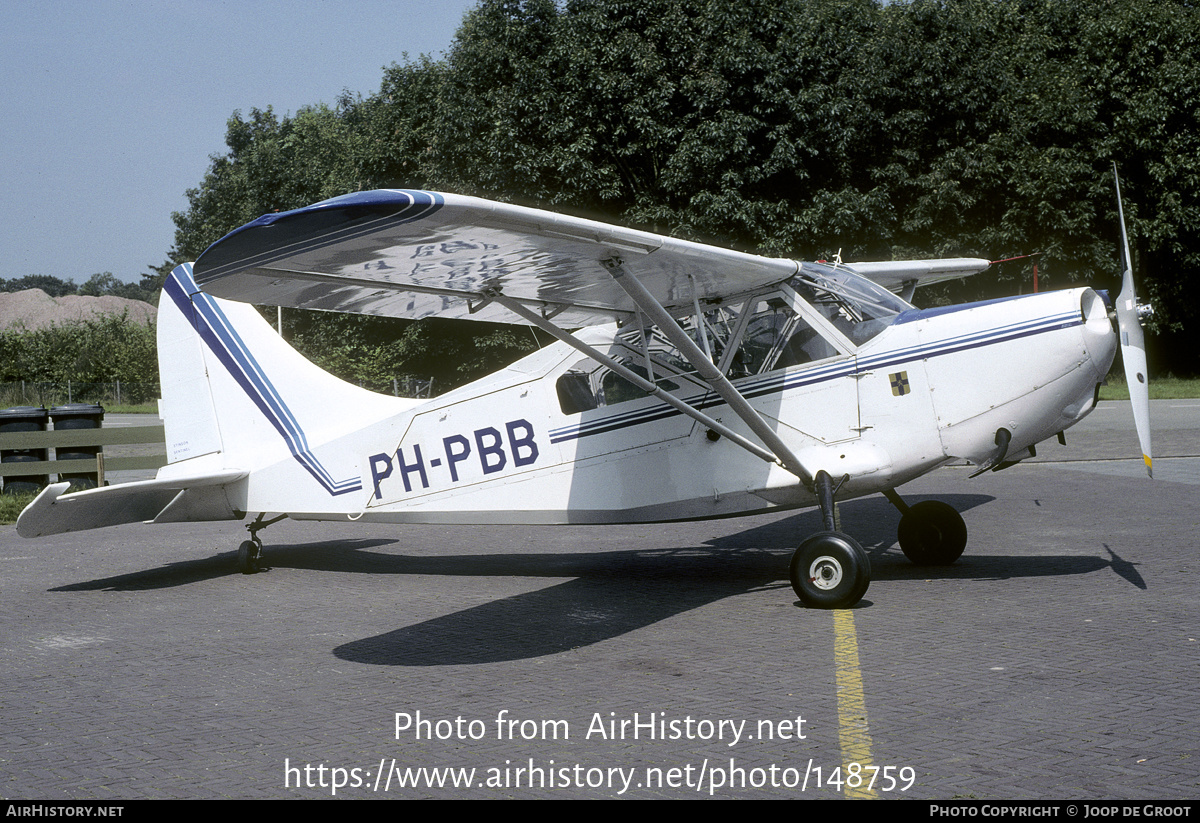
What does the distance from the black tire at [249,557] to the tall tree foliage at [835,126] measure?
17904 mm

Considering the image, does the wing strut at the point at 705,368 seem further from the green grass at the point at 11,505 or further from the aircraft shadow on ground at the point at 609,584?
the green grass at the point at 11,505

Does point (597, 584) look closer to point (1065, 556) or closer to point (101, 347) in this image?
point (1065, 556)

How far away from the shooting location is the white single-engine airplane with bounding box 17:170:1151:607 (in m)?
6.93

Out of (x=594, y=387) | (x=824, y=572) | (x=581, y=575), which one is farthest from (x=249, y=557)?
(x=824, y=572)

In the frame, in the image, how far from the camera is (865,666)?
5.51m

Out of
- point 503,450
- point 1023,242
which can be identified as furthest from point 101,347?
point 503,450

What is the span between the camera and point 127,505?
857cm

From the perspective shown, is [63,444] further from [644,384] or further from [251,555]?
[644,384]

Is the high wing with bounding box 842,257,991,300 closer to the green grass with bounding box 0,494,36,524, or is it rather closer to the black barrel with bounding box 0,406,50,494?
the green grass with bounding box 0,494,36,524

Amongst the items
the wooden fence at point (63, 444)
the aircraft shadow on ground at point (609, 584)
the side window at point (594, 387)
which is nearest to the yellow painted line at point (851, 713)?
the aircraft shadow on ground at point (609, 584)

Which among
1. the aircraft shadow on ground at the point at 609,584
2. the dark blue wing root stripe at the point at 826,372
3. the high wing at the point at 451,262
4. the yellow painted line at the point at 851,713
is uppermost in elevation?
the high wing at the point at 451,262

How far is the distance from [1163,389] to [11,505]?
33663 mm

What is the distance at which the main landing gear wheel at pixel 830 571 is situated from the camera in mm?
6883

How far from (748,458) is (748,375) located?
2.20ft
